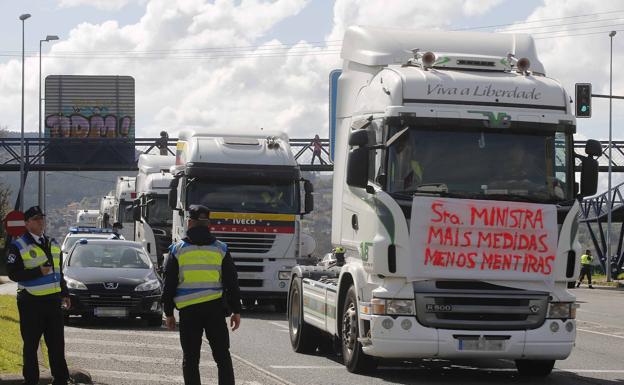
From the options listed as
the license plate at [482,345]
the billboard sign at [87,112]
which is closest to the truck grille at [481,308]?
the license plate at [482,345]

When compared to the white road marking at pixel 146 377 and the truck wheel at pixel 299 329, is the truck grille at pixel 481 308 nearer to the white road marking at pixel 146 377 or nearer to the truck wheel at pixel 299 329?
the white road marking at pixel 146 377

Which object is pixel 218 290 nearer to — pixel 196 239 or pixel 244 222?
pixel 196 239

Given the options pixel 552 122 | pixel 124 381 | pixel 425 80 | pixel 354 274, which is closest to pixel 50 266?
pixel 124 381

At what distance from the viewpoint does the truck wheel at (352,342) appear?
1411 cm

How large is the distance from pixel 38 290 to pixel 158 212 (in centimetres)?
2276

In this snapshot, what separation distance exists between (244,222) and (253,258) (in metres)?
0.79

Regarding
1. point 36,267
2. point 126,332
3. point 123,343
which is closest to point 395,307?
point 36,267

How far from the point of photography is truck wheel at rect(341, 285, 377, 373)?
14.1 meters

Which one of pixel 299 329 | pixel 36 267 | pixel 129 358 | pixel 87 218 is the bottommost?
pixel 87 218

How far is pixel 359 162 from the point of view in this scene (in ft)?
44.5

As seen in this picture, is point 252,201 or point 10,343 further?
point 252,201

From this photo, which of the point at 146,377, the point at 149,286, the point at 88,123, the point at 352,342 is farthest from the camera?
the point at 88,123

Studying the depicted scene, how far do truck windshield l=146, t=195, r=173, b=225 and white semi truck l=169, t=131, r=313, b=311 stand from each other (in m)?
9.28

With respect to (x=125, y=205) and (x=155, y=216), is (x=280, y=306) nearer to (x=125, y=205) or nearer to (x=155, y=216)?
(x=155, y=216)
